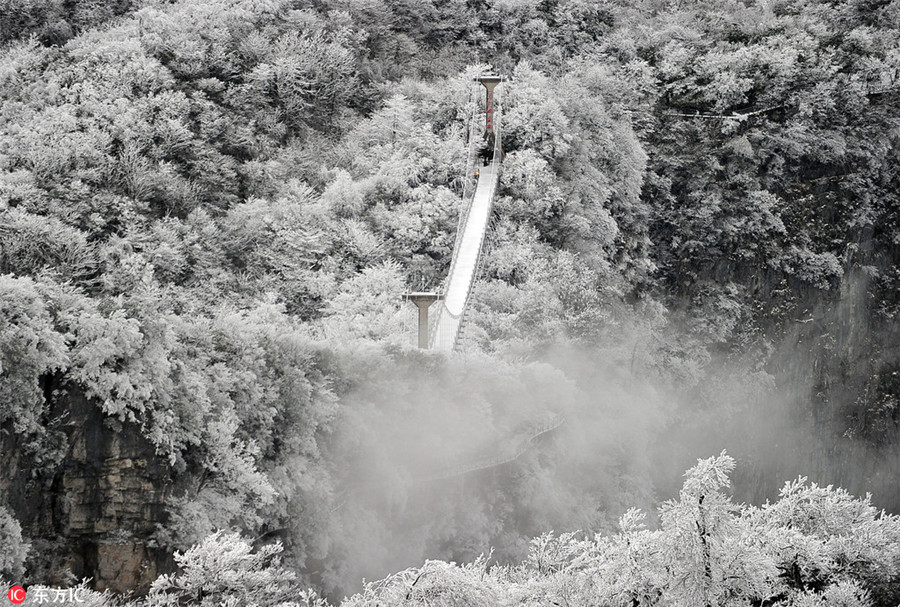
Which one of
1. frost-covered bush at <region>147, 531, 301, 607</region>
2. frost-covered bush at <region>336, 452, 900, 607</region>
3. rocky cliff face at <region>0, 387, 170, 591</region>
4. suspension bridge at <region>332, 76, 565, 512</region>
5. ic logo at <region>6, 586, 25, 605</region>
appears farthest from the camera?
suspension bridge at <region>332, 76, 565, 512</region>

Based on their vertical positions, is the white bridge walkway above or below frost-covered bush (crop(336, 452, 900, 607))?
below

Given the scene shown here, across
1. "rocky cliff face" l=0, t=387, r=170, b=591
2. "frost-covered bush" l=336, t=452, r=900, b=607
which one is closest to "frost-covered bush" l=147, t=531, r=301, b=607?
"frost-covered bush" l=336, t=452, r=900, b=607

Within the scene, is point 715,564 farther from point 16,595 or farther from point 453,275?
point 453,275

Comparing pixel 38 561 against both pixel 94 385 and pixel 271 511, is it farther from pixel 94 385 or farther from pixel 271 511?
pixel 271 511

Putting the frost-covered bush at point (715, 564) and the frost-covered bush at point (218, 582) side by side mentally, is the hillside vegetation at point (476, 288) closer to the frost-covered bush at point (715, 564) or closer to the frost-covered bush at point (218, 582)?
the frost-covered bush at point (715, 564)

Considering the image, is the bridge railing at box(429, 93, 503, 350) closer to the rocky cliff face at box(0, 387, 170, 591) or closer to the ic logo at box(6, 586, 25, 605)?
the rocky cliff face at box(0, 387, 170, 591)

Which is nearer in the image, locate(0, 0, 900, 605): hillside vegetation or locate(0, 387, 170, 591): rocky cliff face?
locate(0, 387, 170, 591): rocky cliff face

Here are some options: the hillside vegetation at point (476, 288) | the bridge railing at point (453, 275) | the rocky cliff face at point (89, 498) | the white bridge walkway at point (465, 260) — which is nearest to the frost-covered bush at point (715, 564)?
the hillside vegetation at point (476, 288)

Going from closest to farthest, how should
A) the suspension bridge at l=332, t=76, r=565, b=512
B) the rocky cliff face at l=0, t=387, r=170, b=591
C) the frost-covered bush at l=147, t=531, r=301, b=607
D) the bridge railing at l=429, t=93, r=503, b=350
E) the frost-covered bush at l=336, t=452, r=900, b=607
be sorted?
the frost-covered bush at l=336, t=452, r=900, b=607 < the frost-covered bush at l=147, t=531, r=301, b=607 < the rocky cliff face at l=0, t=387, r=170, b=591 < the suspension bridge at l=332, t=76, r=565, b=512 < the bridge railing at l=429, t=93, r=503, b=350
